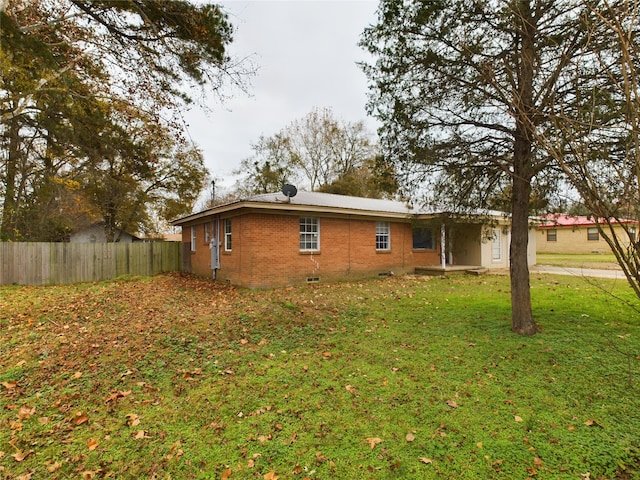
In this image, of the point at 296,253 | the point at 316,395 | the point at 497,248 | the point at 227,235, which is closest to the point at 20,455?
the point at 316,395

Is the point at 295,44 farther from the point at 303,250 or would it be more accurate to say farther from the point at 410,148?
the point at 303,250

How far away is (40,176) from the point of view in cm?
1775

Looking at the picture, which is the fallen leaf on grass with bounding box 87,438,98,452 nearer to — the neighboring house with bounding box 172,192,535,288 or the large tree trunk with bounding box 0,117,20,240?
the neighboring house with bounding box 172,192,535,288

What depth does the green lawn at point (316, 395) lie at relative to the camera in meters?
2.85

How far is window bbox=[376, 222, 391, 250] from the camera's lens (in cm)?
1501

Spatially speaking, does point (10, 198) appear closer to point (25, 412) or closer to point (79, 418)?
point (25, 412)

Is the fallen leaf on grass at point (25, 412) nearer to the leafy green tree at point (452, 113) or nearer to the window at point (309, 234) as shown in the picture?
the leafy green tree at point (452, 113)

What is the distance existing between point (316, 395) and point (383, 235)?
11.8m

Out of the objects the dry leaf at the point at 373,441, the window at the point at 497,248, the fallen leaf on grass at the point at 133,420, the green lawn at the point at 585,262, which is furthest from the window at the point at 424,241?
the fallen leaf on grass at the point at 133,420

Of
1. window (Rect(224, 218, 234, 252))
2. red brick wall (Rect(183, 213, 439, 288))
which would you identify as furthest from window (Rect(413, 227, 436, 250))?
window (Rect(224, 218, 234, 252))

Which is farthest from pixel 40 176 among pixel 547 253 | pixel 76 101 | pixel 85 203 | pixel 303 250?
pixel 547 253

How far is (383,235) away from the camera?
49.9 ft

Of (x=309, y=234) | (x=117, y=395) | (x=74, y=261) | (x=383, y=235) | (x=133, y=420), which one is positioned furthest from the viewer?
(x=383, y=235)

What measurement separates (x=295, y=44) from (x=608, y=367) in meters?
10.6
